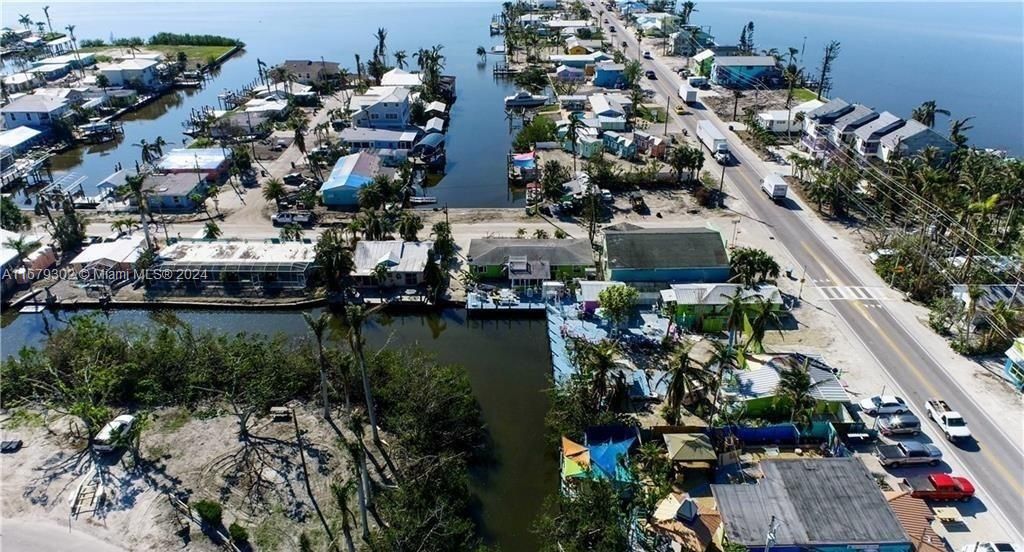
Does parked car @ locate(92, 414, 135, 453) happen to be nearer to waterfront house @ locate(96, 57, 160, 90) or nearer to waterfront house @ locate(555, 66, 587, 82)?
waterfront house @ locate(555, 66, 587, 82)

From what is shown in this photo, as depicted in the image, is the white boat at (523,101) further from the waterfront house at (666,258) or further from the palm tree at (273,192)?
the waterfront house at (666,258)

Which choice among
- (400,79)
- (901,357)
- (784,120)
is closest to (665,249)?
(901,357)

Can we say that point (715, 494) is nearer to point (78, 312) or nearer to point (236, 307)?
point (236, 307)

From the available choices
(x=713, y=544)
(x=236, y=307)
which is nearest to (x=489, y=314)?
(x=236, y=307)

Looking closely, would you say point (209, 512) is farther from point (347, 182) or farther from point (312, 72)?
point (312, 72)

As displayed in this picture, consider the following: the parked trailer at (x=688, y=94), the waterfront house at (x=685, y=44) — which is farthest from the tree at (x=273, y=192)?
the waterfront house at (x=685, y=44)
